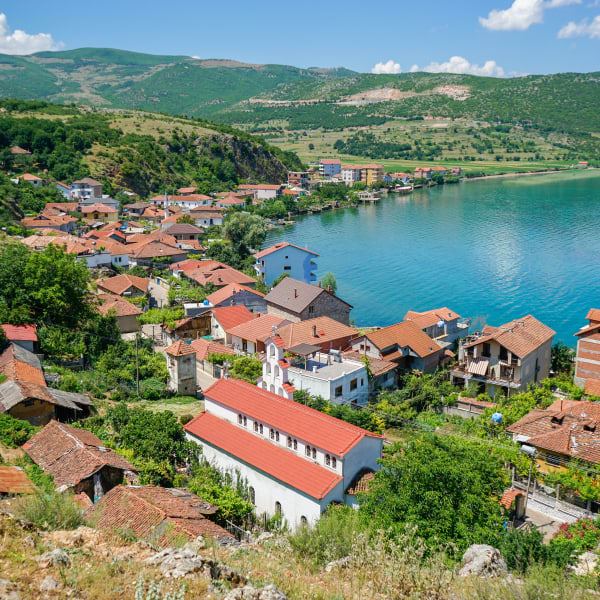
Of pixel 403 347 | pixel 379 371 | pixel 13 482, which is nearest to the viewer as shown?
pixel 13 482

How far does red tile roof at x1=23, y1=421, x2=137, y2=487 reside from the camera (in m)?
13.1

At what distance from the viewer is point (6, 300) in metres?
23.6

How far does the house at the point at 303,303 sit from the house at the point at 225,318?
1.76 m

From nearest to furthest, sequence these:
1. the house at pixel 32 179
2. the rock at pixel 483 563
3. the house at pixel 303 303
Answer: the rock at pixel 483 563, the house at pixel 303 303, the house at pixel 32 179

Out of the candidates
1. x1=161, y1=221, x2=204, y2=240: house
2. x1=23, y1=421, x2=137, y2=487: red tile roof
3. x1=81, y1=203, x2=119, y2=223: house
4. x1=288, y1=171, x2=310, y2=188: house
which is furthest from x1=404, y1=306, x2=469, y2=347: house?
x1=288, y1=171, x2=310, y2=188: house

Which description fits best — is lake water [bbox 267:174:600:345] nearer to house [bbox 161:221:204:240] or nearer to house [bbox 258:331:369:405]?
house [bbox 161:221:204:240]

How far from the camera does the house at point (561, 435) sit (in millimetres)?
15766

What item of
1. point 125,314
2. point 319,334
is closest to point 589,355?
point 319,334

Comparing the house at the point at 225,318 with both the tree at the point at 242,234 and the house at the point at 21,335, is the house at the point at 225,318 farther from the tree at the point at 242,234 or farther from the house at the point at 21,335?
the tree at the point at 242,234

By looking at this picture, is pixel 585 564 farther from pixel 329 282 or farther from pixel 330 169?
pixel 330 169

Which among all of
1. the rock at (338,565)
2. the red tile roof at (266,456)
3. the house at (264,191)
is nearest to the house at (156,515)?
the red tile roof at (266,456)

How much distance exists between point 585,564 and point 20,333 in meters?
20.2

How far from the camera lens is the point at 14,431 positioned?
15.0 meters

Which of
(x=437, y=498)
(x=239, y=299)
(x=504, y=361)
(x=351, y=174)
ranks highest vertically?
(x=351, y=174)
